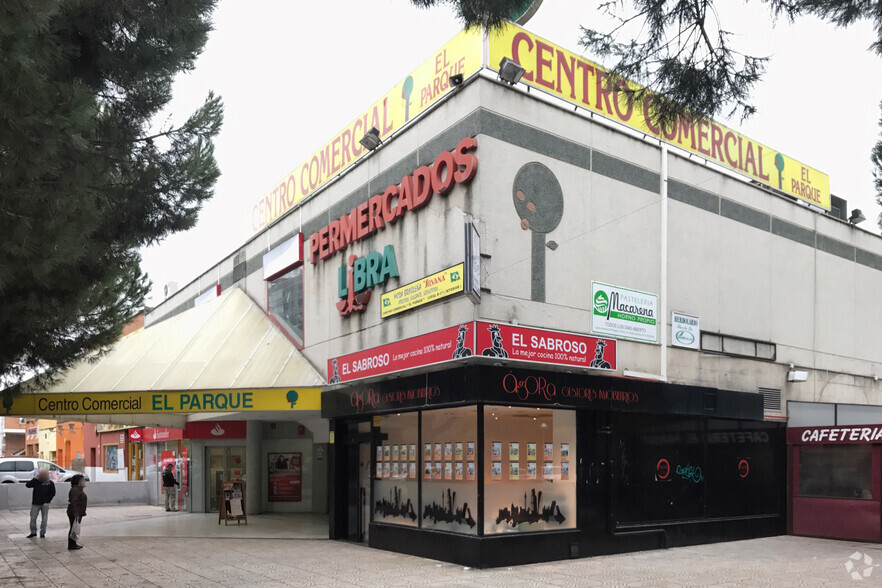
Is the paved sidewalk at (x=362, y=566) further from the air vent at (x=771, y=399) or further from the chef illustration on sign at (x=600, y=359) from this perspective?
the chef illustration on sign at (x=600, y=359)

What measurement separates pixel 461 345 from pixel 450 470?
2279 millimetres

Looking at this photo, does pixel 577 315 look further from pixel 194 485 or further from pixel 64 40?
pixel 194 485

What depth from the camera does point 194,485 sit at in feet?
80.0

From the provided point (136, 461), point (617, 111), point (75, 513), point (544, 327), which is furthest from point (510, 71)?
point (136, 461)

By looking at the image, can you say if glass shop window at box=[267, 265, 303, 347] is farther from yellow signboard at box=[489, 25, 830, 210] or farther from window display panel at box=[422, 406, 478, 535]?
yellow signboard at box=[489, 25, 830, 210]

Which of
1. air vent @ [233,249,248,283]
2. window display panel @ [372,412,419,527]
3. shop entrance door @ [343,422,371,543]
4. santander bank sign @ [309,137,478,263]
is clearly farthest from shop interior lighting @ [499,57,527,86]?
air vent @ [233,249,248,283]

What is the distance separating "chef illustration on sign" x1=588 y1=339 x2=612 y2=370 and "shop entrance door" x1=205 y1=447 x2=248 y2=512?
1360 centimetres

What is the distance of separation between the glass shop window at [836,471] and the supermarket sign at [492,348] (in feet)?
18.4

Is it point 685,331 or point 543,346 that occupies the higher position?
point 685,331

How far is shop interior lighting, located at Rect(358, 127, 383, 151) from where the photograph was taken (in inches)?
627

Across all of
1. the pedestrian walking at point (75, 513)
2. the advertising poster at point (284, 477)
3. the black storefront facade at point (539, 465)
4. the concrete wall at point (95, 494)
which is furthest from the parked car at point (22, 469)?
the black storefront facade at point (539, 465)

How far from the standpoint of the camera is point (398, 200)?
14922mm

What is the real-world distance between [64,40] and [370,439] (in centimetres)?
867

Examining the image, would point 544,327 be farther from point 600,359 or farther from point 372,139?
point 372,139
